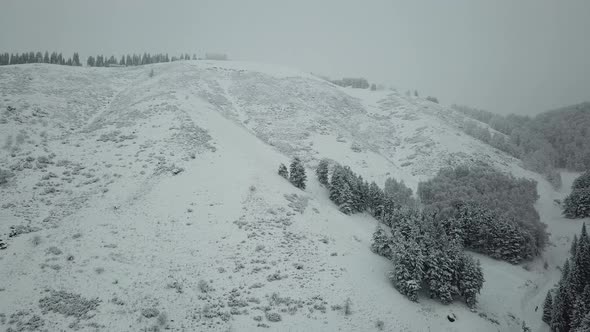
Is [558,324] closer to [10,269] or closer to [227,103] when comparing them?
[10,269]

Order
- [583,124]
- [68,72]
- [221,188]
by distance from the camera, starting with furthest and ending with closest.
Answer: [583,124] < [68,72] < [221,188]

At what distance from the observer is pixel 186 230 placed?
32.0 metres

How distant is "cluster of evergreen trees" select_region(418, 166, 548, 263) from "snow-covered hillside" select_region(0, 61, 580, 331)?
2.90 meters

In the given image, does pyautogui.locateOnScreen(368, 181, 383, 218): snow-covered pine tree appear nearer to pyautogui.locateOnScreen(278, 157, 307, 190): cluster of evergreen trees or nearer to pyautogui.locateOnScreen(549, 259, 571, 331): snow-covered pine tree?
pyautogui.locateOnScreen(278, 157, 307, 190): cluster of evergreen trees

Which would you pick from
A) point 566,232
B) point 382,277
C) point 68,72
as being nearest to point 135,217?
point 382,277

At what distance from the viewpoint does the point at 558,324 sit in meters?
31.8

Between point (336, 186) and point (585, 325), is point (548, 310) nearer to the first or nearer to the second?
point (585, 325)

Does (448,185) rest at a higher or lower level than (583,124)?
lower

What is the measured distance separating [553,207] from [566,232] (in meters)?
10.7

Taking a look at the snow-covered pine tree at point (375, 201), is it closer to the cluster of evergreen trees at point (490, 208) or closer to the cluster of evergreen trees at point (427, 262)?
the cluster of evergreen trees at point (427, 262)

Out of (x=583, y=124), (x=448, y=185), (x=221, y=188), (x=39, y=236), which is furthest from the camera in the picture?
(x=583, y=124)

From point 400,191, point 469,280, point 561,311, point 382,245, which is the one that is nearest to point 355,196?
point 382,245

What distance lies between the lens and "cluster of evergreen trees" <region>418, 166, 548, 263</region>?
157 feet

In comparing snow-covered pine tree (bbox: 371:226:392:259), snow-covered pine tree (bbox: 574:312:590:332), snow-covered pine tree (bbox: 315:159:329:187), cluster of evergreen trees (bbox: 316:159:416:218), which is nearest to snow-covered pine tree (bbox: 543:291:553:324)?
snow-covered pine tree (bbox: 574:312:590:332)
